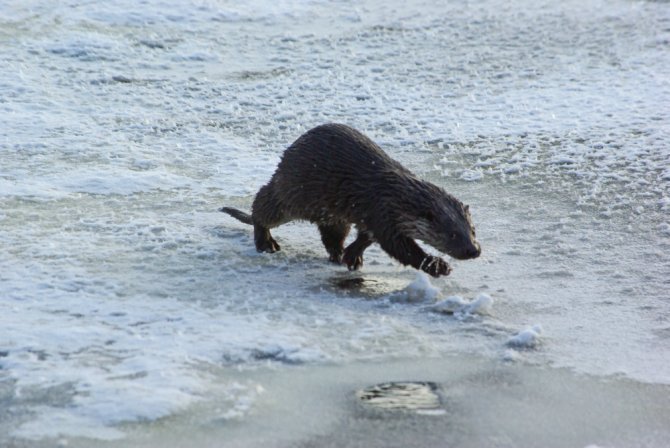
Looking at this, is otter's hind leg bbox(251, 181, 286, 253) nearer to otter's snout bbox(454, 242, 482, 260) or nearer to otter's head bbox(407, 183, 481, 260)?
otter's head bbox(407, 183, 481, 260)

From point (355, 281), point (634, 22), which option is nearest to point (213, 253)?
point (355, 281)

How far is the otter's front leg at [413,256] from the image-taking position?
15.9 feet

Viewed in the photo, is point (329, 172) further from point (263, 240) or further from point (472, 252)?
point (472, 252)

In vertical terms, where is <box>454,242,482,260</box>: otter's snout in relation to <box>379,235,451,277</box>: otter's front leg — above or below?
above

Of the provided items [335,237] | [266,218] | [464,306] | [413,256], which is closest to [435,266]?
[413,256]

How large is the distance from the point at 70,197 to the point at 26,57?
338cm

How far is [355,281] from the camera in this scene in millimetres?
5008

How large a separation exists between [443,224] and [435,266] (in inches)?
7.5

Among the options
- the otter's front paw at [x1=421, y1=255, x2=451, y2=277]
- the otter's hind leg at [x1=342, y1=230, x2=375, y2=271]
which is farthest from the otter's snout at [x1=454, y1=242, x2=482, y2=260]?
the otter's hind leg at [x1=342, y1=230, x2=375, y2=271]

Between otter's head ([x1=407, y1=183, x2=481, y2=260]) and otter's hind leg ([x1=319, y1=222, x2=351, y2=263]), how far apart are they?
477mm

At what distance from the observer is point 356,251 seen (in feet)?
16.8

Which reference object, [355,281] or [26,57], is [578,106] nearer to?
[355,281]

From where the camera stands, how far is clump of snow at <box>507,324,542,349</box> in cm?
416

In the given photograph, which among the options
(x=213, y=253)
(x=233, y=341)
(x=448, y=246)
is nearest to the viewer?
(x=233, y=341)
